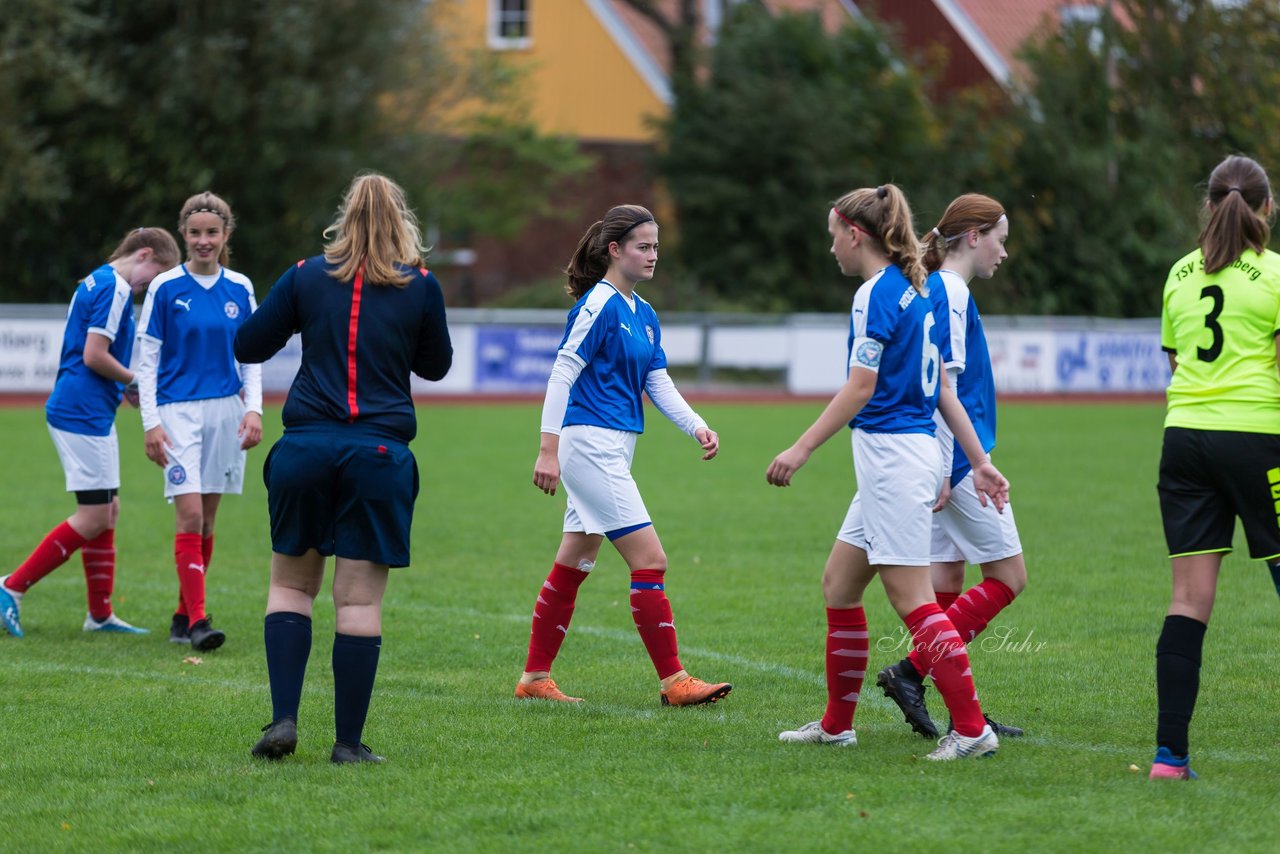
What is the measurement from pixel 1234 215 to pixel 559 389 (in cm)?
256

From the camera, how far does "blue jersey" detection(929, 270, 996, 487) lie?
5.59 metres

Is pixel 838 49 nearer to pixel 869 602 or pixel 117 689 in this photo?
pixel 869 602

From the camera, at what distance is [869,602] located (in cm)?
908

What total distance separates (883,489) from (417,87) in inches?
1101

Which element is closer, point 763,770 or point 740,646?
point 763,770

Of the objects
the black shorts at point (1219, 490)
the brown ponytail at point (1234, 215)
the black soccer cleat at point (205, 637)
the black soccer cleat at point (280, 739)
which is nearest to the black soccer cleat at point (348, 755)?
the black soccer cleat at point (280, 739)

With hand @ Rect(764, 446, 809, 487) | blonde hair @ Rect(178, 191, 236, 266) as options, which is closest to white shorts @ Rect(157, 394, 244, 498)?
blonde hair @ Rect(178, 191, 236, 266)

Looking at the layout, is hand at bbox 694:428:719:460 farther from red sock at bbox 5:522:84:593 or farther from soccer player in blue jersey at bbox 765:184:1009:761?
red sock at bbox 5:522:84:593

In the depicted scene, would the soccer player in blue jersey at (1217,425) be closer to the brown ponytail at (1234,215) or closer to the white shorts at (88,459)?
the brown ponytail at (1234,215)

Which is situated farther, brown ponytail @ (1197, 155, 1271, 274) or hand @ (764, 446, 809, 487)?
hand @ (764, 446, 809, 487)

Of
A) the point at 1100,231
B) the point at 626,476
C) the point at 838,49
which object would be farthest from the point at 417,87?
the point at 626,476

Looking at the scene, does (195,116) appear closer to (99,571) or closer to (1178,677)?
(99,571)

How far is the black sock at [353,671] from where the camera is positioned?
5246 mm

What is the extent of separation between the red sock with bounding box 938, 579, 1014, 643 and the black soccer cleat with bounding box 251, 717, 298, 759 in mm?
2495
